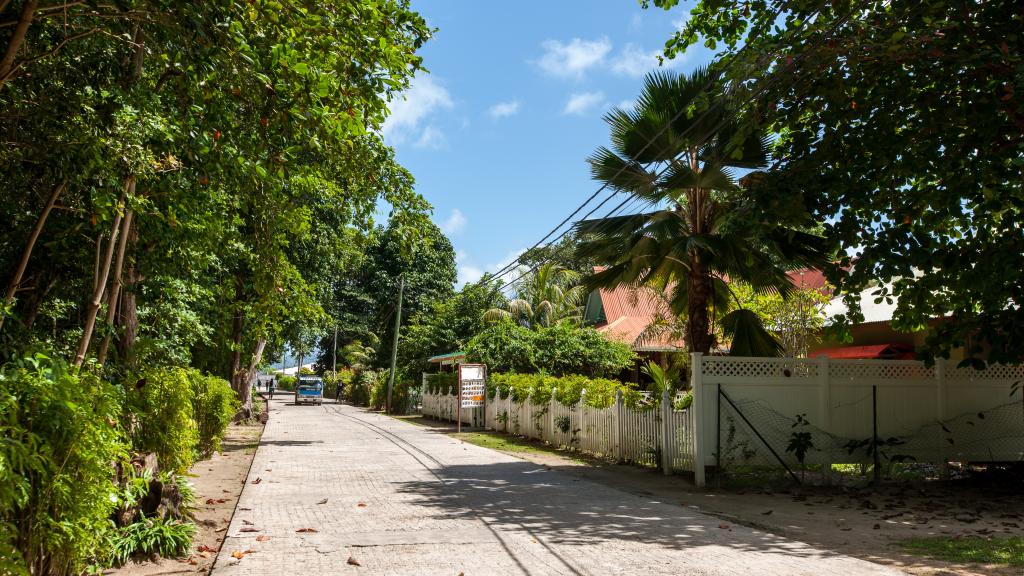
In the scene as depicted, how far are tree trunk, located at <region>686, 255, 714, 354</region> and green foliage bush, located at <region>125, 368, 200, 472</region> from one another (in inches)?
348

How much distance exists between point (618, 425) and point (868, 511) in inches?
234

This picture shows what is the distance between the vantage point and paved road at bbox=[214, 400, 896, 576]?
255 inches

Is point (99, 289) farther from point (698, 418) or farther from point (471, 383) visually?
point (471, 383)

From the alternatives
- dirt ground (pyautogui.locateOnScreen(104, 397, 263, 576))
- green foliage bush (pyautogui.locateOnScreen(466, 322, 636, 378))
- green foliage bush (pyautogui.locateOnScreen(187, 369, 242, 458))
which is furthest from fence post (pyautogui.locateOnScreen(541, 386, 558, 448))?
green foliage bush (pyautogui.locateOnScreen(187, 369, 242, 458))

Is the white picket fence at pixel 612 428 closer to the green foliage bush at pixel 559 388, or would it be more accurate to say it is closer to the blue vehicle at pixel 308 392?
the green foliage bush at pixel 559 388

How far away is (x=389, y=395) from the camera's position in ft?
125

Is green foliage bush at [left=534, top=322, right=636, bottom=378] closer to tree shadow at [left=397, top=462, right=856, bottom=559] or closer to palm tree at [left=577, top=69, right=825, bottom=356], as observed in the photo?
palm tree at [left=577, top=69, right=825, bottom=356]

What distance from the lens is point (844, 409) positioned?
41.1 ft

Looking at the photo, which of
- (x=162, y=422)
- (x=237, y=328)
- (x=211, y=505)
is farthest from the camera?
(x=237, y=328)

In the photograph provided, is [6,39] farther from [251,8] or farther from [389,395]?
[389,395]

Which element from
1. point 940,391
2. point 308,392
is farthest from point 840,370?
point 308,392

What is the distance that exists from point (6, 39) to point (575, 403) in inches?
525

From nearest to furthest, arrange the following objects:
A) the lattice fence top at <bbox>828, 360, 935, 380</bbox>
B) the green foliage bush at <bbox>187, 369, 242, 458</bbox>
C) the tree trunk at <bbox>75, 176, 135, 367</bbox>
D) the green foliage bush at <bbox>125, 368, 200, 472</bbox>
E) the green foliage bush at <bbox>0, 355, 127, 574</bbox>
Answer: the green foliage bush at <bbox>0, 355, 127, 574</bbox>
the tree trunk at <bbox>75, 176, 135, 367</bbox>
the green foliage bush at <bbox>125, 368, 200, 472</bbox>
the lattice fence top at <bbox>828, 360, 935, 380</bbox>
the green foliage bush at <bbox>187, 369, 242, 458</bbox>

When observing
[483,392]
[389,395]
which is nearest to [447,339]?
[389,395]
